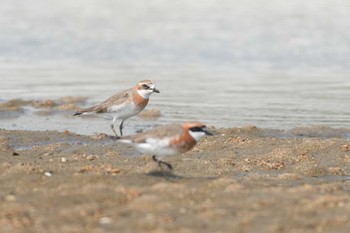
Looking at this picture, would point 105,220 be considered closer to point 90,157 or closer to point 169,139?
point 169,139

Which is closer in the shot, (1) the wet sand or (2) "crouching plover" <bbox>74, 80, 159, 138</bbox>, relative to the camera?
(1) the wet sand

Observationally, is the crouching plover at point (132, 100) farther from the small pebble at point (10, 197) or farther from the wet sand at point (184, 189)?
the small pebble at point (10, 197)

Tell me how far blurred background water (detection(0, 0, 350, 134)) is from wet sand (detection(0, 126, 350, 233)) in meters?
4.85

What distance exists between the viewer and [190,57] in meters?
38.7

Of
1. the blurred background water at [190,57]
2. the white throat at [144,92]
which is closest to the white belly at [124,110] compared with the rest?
the white throat at [144,92]

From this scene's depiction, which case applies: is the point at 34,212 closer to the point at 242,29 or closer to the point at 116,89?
the point at 116,89

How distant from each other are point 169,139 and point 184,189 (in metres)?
1.42

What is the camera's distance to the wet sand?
10539 mm

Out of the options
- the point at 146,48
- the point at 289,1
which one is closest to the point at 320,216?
the point at 146,48

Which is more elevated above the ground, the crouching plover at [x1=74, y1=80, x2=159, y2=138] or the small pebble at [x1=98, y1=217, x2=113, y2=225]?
the crouching plover at [x1=74, y1=80, x2=159, y2=138]

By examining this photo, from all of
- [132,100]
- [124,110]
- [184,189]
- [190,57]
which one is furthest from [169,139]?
[190,57]

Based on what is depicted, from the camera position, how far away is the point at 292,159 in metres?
17.3

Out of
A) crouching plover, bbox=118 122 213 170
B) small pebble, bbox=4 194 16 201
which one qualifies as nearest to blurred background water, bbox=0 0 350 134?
crouching plover, bbox=118 122 213 170

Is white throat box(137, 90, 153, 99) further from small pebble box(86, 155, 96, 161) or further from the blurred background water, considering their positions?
the blurred background water
